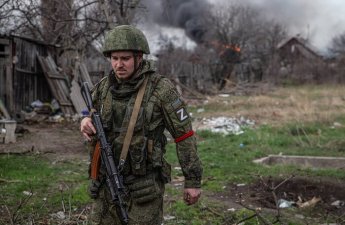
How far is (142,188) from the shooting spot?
9.66ft

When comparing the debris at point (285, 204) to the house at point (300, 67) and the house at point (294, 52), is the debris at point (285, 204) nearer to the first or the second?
the house at point (300, 67)

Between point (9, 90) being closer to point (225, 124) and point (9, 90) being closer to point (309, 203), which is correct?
point (225, 124)

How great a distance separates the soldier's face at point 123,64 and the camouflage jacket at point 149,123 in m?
0.05

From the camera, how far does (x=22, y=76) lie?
13.0 meters

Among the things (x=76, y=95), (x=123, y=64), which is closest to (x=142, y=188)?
(x=123, y=64)

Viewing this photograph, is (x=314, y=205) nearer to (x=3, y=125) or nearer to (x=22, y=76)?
(x=3, y=125)

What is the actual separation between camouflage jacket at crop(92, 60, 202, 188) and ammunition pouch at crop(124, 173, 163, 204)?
0.05 m

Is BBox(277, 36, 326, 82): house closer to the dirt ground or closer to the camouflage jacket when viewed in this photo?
the dirt ground

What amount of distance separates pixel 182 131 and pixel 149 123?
8.4 inches

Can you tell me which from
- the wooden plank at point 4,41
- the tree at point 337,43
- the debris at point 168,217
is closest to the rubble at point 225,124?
the wooden plank at point 4,41

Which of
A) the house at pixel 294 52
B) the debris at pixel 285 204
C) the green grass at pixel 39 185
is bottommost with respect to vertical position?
the debris at pixel 285 204

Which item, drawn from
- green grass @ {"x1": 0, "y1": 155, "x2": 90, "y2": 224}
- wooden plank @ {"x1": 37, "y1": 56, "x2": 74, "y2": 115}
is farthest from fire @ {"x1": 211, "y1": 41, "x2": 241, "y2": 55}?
green grass @ {"x1": 0, "y1": 155, "x2": 90, "y2": 224}

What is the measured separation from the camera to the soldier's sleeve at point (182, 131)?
294 cm

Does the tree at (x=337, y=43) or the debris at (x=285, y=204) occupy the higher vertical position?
the tree at (x=337, y=43)
